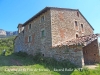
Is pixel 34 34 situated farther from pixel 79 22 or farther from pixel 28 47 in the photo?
pixel 79 22

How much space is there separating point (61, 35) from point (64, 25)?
1625mm

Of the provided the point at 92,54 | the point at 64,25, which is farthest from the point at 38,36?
the point at 92,54

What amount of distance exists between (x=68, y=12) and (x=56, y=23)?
112 inches

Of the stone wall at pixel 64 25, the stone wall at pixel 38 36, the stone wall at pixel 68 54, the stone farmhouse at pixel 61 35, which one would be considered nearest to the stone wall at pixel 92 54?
the stone farmhouse at pixel 61 35

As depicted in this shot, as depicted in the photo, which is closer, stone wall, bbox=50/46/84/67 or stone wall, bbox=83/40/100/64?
stone wall, bbox=50/46/84/67

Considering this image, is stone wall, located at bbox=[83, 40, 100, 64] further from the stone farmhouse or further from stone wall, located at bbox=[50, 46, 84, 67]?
stone wall, located at bbox=[50, 46, 84, 67]

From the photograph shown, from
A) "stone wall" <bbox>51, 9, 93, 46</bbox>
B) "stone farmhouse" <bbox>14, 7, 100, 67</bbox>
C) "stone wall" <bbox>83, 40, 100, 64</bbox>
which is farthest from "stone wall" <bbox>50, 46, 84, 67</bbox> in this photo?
"stone wall" <bbox>83, 40, 100, 64</bbox>

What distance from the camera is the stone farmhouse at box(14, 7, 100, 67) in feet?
49.2

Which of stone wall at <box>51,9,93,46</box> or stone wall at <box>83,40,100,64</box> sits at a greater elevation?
stone wall at <box>51,9,93,46</box>

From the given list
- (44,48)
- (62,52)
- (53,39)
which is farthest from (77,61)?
(44,48)

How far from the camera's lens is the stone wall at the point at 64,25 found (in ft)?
56.4

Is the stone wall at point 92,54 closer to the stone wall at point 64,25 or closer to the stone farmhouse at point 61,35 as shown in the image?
the stone farmhouse at point 61,35

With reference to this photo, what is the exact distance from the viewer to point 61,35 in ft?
57.1

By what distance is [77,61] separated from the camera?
43.3ft
